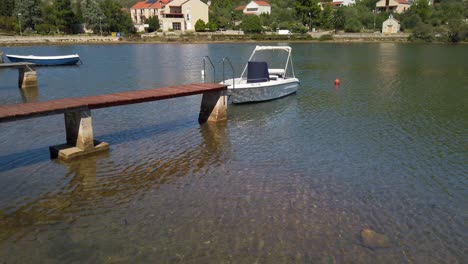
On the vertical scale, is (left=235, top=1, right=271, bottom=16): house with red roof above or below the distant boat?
above

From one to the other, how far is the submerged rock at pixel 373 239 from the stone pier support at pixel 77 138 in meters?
9.61

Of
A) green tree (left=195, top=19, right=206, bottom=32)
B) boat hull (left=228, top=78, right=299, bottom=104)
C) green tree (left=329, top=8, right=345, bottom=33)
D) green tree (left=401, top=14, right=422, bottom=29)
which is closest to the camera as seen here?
boat hull (left=228, top=78, right=299, bottom=104)

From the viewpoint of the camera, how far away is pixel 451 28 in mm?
109625

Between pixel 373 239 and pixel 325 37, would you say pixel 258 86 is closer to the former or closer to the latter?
pixel 373 239

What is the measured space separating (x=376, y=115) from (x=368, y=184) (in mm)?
10678

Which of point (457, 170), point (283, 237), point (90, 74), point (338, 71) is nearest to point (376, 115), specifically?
point (457, 170)

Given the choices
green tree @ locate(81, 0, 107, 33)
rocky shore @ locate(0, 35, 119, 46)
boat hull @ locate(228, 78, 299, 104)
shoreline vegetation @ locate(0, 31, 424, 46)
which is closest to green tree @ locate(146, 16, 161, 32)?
shoreline vegetation @ locate(0, 31, 424, 46)

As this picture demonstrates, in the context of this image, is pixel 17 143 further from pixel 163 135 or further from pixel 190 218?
pixel 190 218

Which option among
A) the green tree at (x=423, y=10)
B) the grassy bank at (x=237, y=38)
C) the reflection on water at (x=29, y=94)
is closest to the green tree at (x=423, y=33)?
the grassy bank at (x=237, y=38)

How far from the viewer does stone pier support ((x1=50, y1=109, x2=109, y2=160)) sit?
547 inches

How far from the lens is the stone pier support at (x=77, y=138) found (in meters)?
13.9

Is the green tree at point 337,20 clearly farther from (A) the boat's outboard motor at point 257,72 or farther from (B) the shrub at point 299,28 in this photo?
(A) the boat's outboard motor at point 257,72

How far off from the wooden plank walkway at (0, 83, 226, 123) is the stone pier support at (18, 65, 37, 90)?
1930 centimetres

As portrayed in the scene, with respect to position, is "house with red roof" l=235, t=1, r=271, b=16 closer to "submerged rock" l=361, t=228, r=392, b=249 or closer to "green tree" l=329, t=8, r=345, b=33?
Answer: "green tree" l=329, t=8, r=345, b=33
